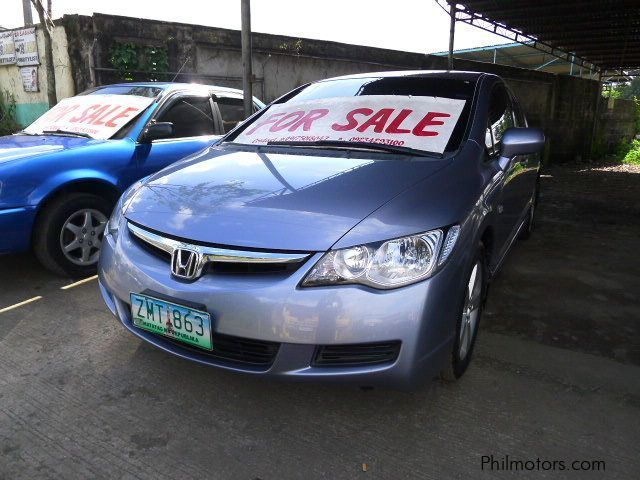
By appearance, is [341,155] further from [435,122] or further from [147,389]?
[147,389]

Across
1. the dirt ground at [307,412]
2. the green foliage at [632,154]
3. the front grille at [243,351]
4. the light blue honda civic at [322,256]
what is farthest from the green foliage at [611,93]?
the front grille at [243,351]

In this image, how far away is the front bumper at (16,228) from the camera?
125 inches

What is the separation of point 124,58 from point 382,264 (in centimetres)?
629

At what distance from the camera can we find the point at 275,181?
2285 mm

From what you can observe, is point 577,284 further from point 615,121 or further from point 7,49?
point 615,121

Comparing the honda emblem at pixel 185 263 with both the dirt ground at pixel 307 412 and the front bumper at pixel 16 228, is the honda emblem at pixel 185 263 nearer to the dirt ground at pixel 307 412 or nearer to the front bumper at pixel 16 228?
the dirt ground at pixel 307 412

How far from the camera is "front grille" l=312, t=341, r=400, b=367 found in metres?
1.83

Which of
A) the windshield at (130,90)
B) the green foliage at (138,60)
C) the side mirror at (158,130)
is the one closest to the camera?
the side mirror at (158,130)

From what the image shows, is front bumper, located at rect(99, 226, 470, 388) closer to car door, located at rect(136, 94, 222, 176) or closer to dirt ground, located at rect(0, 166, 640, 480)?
dirt ground, located at rect(0, 166, 640, 480)

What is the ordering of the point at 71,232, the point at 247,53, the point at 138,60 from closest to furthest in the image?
the point at 71,232, the point at 247,53, the point at 138,60

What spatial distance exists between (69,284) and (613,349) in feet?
11.4

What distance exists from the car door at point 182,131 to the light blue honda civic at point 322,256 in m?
1.52

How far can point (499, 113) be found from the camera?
3250mm

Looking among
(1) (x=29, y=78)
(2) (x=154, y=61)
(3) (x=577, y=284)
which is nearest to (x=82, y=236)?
(3) (x=577, y=284)
